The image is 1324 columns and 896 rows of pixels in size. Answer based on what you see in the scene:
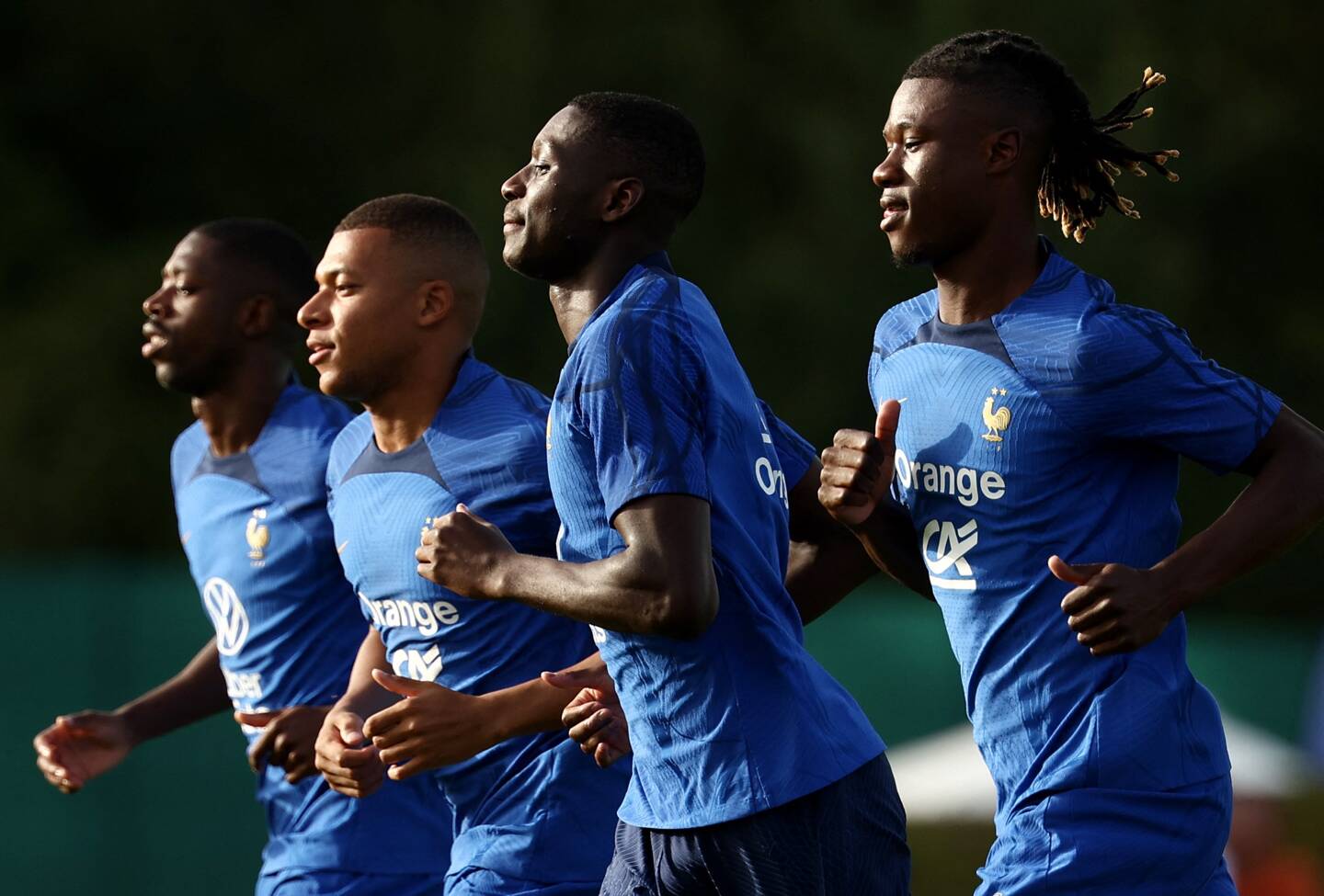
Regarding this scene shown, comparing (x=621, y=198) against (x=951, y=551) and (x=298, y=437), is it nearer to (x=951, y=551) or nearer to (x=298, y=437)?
(x=951, y=551)

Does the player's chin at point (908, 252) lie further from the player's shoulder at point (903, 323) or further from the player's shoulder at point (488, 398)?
the player's shoulder at point (488, 398)

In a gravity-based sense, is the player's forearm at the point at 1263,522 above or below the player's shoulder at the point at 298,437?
below

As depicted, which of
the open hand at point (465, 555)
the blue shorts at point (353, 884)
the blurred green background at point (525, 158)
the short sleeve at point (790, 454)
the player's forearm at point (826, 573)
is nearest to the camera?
the open hand at point (465, 555)

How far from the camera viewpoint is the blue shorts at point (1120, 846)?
397cm

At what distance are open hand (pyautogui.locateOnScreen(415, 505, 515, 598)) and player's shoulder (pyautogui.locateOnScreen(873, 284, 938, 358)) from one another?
39.4 inches

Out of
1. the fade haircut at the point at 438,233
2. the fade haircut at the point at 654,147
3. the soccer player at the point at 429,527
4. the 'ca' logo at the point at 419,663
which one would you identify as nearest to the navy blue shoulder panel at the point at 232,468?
the soccer player at the point at 429,527

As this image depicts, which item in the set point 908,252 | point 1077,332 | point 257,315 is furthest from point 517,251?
point 257,315

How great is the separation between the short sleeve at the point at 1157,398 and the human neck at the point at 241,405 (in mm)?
3016

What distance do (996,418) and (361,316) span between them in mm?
1793

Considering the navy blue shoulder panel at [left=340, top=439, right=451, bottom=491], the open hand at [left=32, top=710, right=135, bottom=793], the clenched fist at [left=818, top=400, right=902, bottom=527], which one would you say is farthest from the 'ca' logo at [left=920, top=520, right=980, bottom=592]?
the open hand at [left=32, top=710, right=135, bottom=793]

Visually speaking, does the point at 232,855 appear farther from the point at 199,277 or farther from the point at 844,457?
the point at 844,457

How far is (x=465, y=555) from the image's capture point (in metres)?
3.96

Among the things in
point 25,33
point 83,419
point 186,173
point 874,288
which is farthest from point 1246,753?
point 25,33

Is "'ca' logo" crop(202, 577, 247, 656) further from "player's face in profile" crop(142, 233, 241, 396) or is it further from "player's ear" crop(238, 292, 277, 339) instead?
"player's ear" crop(238, 292, 277, 339)
